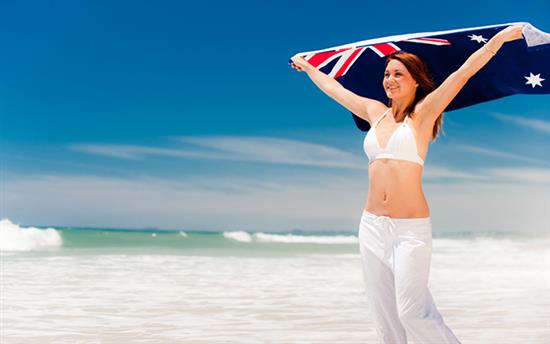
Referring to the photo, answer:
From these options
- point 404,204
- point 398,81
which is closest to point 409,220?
point 404,204

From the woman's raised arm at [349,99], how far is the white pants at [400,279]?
2.21 ft

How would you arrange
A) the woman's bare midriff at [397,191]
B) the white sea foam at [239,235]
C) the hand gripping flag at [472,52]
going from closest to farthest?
the woman's bare midriff at [397,191] < the hand gripping flag at [472,52] < the white sea foam at [239,235]

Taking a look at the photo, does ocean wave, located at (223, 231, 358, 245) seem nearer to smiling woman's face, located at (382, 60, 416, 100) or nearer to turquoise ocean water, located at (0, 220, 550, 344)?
turquoise ocean water, located at (0, 220, 550, 344)

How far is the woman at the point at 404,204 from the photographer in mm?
3068

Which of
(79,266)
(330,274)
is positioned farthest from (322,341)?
(79,266)

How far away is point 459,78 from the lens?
3.21 meters

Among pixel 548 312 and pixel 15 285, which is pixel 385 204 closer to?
pixel 548 312

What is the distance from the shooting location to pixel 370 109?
3650mm

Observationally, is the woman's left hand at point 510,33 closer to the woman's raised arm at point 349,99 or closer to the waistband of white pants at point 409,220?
the woman's raised arm at point 349,99

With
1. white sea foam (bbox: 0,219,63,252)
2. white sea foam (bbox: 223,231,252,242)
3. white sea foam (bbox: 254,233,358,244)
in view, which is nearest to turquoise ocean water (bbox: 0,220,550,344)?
white sea foam (bbox: 0,219,63,252)

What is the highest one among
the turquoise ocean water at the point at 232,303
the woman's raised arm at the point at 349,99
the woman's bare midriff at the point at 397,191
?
the woman's raised arm at the point at 349,99

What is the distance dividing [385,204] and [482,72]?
162 centimetres

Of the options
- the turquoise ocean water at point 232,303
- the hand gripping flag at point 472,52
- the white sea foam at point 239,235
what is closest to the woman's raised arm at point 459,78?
the hand gripping flag at point 472,52

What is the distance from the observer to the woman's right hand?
425 cm
